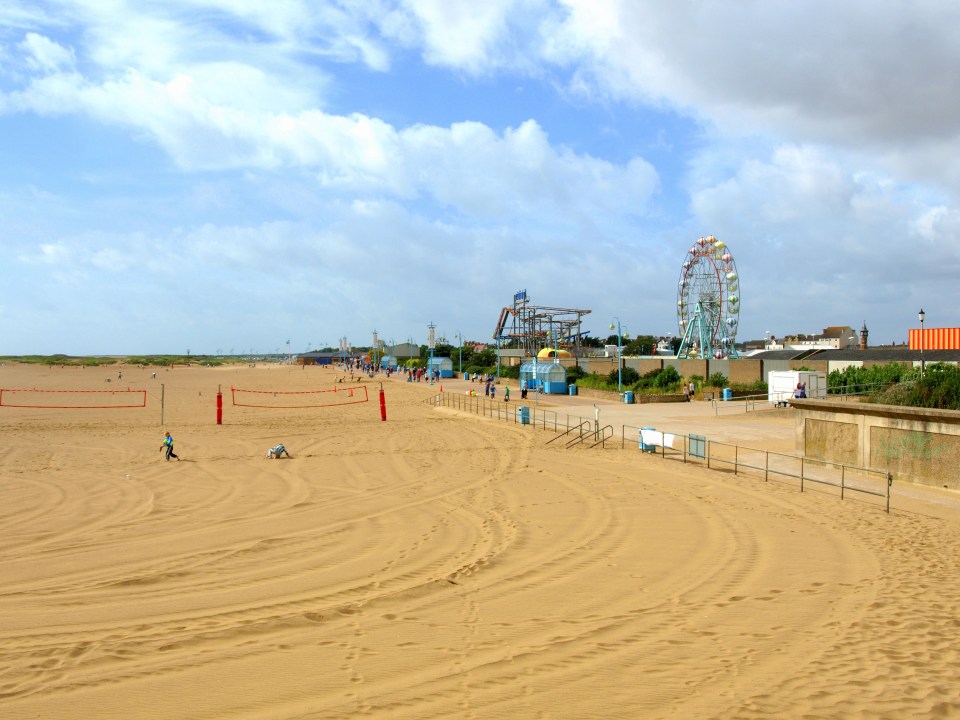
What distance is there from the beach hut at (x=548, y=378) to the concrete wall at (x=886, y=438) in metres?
27.3

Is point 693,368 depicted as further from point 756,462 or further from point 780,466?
point 780,466

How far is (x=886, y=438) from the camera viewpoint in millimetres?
16562

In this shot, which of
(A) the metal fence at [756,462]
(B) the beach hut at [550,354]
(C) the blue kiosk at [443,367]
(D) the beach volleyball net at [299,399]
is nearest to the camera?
(A) the metal fence at [756,462]

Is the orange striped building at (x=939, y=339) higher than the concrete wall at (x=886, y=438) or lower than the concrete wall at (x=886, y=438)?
higher

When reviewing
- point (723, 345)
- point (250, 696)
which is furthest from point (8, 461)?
point (723, 345)

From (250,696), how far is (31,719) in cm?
149

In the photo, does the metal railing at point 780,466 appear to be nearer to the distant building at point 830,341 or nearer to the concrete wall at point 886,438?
the concrete wall at point 886,438

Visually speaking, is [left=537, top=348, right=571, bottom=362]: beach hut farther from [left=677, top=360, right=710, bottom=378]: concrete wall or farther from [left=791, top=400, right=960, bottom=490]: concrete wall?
[left=791, top=400, right=960, bottom=490]: concrete wall

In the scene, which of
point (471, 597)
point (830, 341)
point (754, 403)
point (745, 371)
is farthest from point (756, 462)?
point (830, 341)

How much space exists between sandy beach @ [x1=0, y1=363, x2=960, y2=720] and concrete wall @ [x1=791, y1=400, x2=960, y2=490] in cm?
139

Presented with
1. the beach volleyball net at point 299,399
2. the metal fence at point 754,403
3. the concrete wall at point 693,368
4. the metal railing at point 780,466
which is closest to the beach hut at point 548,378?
the concrete wall at point 693,368

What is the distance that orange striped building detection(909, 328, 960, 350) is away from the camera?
43.2 meters

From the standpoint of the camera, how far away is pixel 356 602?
25.2ft

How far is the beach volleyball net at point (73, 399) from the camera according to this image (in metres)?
39.4
